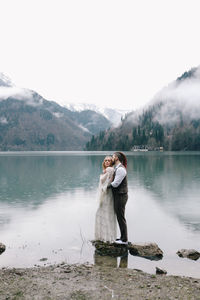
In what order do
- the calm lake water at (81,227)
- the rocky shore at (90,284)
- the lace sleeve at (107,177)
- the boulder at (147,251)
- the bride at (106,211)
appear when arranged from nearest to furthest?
the rocky shore at (90,284) < the calm lake water at (81,227) < the boulder at (147,251) < the lace sleeve at (107,177) < the bride at (106,211)

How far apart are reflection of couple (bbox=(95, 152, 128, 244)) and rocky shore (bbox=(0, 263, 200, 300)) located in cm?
252

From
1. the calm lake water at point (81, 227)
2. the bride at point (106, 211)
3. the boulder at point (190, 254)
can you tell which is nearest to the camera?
the calm lake water at point (81, 227)

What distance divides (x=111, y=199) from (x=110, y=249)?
2.16 m

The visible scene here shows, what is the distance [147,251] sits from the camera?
40.3 ft

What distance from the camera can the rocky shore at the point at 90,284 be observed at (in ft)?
25.6

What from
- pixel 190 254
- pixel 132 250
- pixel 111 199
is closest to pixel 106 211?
pixel 111 199

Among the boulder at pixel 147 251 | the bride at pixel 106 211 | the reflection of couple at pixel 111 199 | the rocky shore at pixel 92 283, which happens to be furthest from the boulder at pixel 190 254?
the bride at pixel 106 211

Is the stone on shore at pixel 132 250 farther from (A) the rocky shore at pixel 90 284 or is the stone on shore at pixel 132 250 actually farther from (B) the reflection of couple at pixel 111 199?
(A) the rocky shore at pixel 90 284

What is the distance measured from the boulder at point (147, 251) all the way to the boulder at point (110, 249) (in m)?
0.35

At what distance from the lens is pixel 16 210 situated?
2314 centimetres

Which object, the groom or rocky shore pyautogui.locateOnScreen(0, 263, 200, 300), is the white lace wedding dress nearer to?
the groom

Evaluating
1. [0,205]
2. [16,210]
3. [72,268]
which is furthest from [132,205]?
[72,268]

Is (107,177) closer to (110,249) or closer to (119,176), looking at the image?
(119,176)

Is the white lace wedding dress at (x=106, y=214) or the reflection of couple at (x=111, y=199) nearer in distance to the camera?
the reflection of couple at (x=111, y=199)
